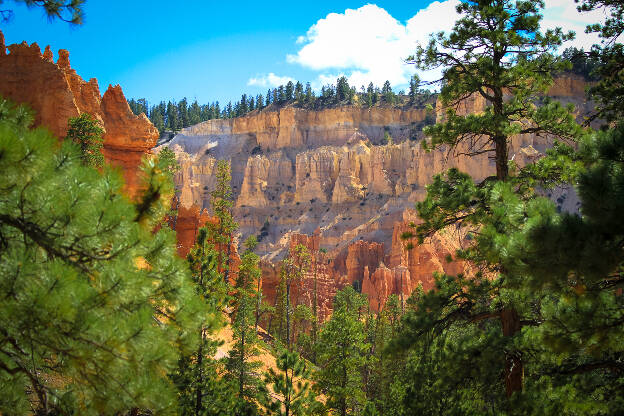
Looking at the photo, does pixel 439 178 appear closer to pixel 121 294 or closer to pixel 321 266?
pixel 121 294

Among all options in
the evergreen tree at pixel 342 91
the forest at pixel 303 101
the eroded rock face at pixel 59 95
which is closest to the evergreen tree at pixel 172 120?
the forest at pixel 303 101

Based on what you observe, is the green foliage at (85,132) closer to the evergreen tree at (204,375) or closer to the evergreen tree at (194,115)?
the evergreen tree at (204,375)

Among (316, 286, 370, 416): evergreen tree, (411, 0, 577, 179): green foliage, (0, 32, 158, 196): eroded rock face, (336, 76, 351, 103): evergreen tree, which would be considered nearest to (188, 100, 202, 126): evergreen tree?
(336, 76, 351, 103): evergreen tree

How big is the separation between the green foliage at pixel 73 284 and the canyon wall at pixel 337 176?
55883mm

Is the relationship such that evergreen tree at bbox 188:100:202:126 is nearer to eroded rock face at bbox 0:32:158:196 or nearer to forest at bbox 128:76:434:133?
forest at bbox 128:76:434:133

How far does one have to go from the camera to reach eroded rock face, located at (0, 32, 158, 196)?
94.2ft

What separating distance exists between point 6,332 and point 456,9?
29.8ft

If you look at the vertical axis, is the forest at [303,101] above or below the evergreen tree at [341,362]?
above

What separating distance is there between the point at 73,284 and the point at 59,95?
30089mm

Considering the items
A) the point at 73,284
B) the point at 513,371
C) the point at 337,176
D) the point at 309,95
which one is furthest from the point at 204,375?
the point at 309,95

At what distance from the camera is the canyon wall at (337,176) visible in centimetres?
6762

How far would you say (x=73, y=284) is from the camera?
3791 millimetres

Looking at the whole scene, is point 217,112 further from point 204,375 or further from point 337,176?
point 204,375

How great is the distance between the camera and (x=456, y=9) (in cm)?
898
